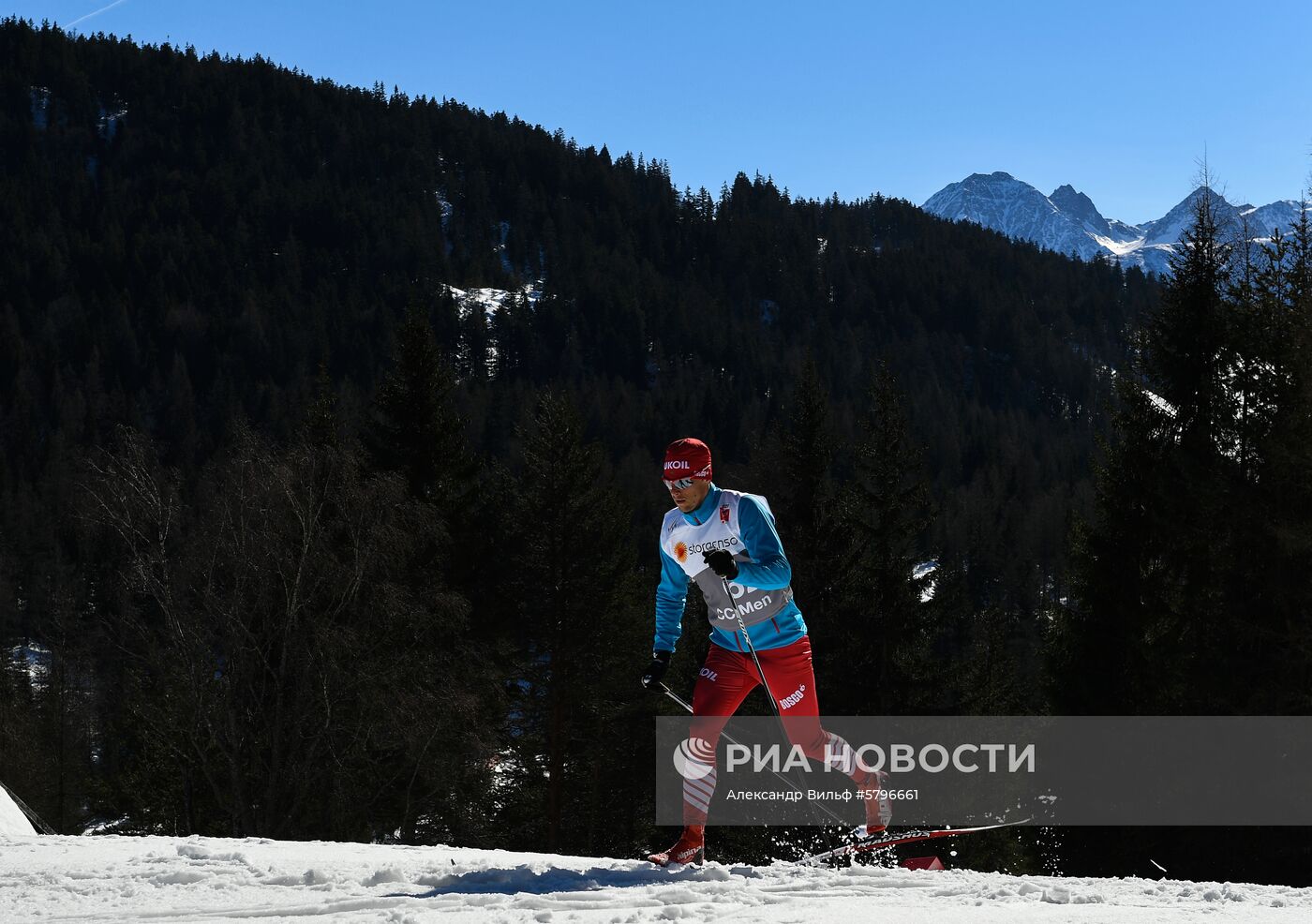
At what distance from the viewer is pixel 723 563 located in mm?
5406

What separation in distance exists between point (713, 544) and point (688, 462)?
0.49 m

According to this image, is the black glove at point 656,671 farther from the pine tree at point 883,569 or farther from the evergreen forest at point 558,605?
the pine tree at point 883,569

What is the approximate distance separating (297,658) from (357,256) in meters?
150

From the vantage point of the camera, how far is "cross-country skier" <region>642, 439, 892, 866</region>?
18.4 ft

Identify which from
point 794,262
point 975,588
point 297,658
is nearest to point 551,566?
point 297,658

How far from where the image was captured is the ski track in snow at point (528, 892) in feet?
13.8

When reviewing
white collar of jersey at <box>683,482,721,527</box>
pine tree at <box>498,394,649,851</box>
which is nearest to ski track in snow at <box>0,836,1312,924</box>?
white collar of jersey at <box>683,482,721,527</box>

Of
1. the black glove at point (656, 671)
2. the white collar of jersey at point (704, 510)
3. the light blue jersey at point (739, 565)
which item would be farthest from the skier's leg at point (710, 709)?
the white collar of jersey at point (704, 510)

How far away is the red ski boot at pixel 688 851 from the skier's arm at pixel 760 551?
1.37 meters

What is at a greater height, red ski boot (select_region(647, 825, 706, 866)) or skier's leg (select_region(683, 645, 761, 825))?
skier's leg (select_region(683, 645, 761, 825))

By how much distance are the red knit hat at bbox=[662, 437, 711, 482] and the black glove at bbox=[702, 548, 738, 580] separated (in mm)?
459

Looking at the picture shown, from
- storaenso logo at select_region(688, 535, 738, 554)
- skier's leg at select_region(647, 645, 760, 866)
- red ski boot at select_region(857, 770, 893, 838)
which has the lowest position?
red ski boot at select_region(857, 770, 893, 838)

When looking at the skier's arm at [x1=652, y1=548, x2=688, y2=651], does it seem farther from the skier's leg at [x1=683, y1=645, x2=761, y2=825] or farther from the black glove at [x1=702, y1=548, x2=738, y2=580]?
the black glove at [x1=702, y1=548, x2=738, y2=580]

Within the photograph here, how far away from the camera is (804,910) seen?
4.22m
